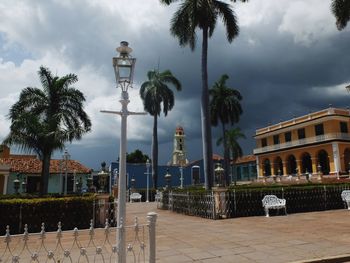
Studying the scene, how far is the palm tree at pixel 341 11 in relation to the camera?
20.1m

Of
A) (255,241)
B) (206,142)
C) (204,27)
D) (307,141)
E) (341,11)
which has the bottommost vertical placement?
(255,241)

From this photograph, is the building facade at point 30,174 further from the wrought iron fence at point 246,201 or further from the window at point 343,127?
the window at point 343,127

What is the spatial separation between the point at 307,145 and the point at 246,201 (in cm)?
3060

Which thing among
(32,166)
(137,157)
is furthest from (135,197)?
(137,157)

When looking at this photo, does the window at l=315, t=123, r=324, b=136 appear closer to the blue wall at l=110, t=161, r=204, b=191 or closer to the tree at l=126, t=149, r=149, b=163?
the blue wall at l=110, t=161, r=204, b=191

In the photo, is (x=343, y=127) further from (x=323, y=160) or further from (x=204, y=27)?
(x=204, y=27)

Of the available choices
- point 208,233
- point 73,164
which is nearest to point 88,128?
point 73,164

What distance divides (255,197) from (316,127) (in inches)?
1200

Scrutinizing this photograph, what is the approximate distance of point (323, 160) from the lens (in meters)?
41.0

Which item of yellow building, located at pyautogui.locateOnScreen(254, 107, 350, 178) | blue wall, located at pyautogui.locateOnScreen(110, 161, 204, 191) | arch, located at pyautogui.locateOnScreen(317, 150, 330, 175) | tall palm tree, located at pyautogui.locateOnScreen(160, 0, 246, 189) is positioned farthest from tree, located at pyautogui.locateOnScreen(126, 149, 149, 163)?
tall palm tree, located at pyautogui.locateOnScreen(160, 0, 246, 189)

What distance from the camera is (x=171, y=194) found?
17.8 metres

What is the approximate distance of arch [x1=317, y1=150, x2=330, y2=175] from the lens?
40.1 metres

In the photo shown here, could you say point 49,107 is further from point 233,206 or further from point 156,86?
point 233,206

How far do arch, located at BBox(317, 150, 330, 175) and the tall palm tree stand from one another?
2635 cm
